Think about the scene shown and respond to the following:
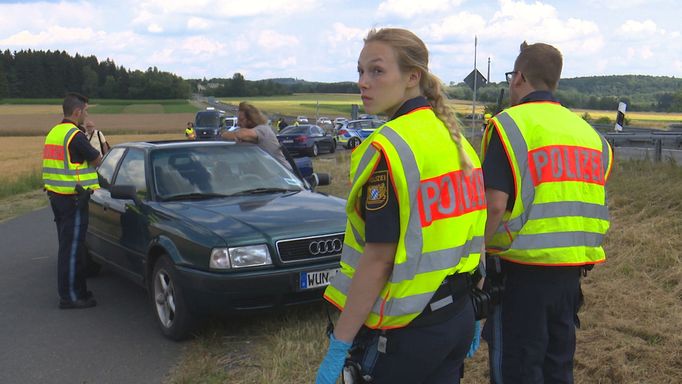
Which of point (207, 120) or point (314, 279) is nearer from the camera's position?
point (314, 279)

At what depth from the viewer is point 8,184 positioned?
695 inches

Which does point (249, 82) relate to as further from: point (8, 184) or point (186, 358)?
point (186, 358)

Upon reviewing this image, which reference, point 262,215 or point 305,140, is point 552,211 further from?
point 305,140

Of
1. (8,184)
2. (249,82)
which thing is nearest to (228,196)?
(8,184)

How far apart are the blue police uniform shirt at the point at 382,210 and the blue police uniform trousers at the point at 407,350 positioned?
0.32 metres

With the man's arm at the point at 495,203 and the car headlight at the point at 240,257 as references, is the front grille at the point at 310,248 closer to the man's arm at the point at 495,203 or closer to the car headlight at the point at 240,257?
the car headlight at the point at 240,257

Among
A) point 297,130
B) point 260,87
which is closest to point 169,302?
point 297,130

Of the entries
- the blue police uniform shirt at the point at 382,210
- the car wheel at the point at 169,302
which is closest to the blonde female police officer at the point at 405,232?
the blue police uniform shirt at the point at 382,210

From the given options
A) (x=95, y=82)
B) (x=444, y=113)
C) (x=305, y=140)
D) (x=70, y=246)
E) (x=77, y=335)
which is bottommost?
(x=77, y=335)

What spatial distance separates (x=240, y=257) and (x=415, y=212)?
3027mm

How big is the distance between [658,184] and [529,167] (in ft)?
21.3

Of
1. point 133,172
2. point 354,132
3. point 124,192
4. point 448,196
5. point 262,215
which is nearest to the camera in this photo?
point 448,196

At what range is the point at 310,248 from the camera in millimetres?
5082

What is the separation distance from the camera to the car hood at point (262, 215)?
4988 millimetres
